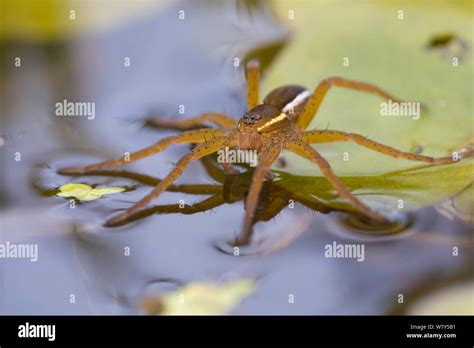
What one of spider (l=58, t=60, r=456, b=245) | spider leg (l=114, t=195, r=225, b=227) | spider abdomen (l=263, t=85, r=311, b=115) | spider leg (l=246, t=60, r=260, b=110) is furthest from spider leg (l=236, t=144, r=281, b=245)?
spider leg (l=246, t=60, r=260, b=110)

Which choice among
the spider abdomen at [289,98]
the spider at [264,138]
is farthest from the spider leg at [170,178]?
the spider abdomen at [289,98]

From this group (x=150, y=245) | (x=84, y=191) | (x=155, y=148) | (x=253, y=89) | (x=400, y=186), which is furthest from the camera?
(x=253, y=89)

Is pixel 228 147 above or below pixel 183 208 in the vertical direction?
above

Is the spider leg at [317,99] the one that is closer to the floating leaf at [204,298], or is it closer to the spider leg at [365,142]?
the spider leg at [365,142]

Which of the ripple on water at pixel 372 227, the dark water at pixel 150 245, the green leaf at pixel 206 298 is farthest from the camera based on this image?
the ripple on water at pixel 372 227

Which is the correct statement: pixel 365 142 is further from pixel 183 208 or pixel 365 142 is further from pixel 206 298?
pixel 206 298

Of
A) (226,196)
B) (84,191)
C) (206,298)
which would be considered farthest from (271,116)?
(206,298)

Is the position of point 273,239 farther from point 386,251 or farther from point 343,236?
point 386,251

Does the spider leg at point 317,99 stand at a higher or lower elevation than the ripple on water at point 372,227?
higher
